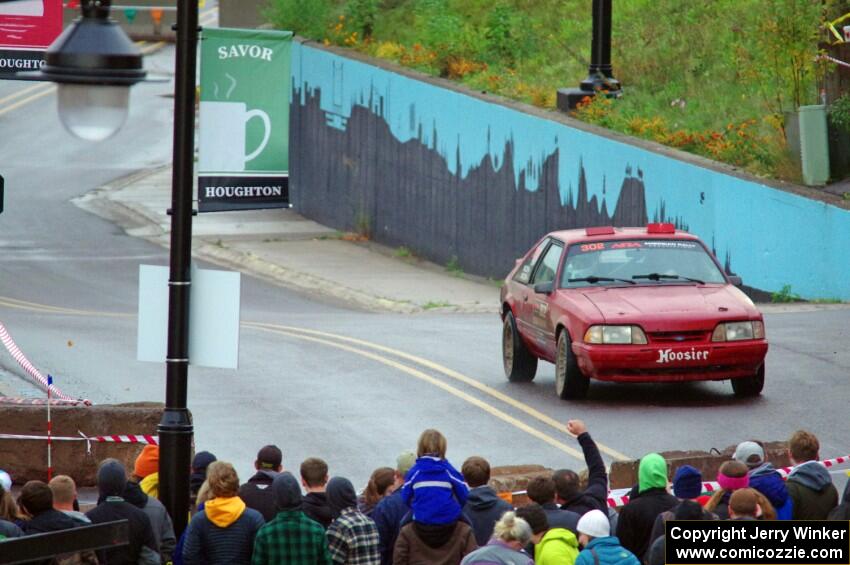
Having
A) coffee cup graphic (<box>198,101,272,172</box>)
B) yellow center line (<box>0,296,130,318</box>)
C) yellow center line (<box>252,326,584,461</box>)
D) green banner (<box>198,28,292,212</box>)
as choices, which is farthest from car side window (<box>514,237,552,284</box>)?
yellow center line (<box>0,296,130,318</box>)

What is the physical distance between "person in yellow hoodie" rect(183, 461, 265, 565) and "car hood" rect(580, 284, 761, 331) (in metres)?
8.12

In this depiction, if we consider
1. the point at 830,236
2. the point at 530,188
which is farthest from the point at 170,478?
the point at 530,188

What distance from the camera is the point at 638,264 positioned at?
703 inches

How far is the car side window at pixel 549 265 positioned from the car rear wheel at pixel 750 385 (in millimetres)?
2311

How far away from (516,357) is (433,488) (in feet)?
32.8

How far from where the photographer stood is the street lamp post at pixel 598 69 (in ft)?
98.4

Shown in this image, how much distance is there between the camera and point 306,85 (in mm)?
42844

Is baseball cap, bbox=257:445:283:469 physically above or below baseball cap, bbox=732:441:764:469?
below

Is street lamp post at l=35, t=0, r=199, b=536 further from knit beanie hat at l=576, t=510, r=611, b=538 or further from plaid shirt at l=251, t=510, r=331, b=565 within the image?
knit beanie hat at l=576, t=510, r=611, b=538

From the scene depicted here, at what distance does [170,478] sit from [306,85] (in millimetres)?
33624

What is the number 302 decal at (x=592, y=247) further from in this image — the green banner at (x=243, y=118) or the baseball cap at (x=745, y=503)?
the baseball cap at (x=745, y=503)

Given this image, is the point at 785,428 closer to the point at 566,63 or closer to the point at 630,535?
the point at 630,535

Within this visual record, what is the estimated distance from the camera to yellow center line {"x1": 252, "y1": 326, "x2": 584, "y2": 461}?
1573cm

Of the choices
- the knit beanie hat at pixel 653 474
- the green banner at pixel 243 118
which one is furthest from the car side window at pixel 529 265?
the knit beanie hat at pixel 653 474
